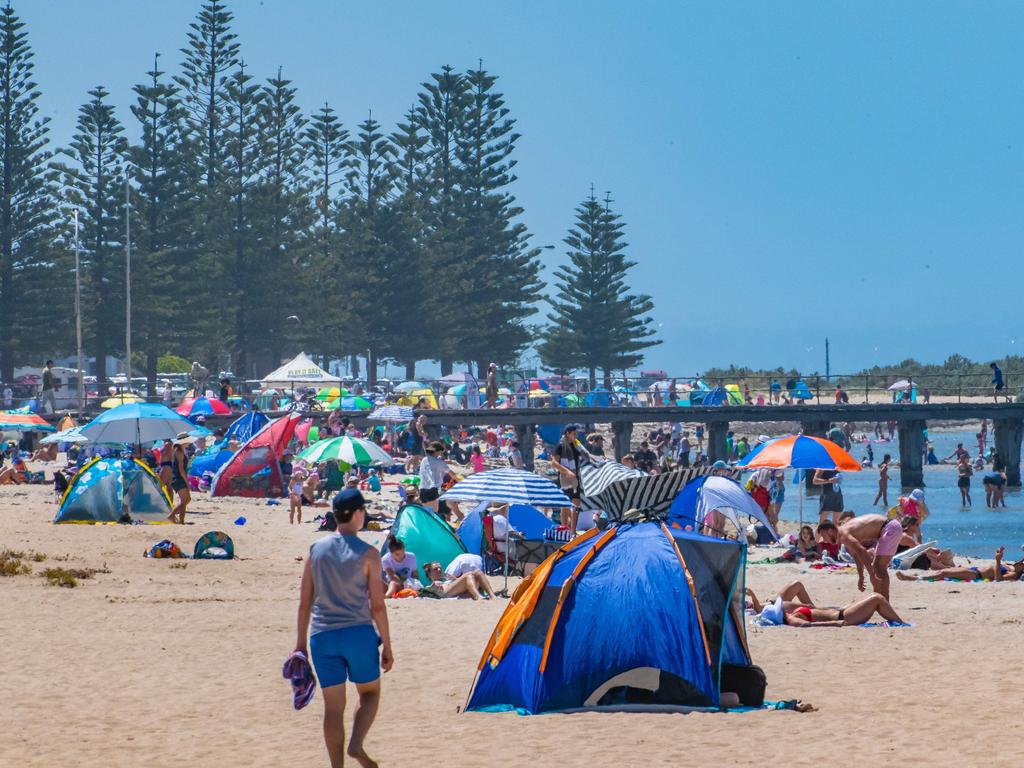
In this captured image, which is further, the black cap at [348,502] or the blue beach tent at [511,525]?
the blue beach tent at [511,525]

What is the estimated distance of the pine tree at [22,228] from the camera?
161ft

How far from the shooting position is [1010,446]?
43500 millimetres

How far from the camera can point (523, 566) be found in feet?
50.9

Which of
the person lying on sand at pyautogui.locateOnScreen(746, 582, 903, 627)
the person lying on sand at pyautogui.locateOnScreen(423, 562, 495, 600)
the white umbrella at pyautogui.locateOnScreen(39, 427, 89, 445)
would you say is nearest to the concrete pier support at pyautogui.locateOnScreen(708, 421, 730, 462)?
the white umbrella at pyautogui.locateOnScreen(39, 427, 89, 445)

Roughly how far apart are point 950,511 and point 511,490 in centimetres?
2358

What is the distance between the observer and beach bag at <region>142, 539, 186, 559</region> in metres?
16.5

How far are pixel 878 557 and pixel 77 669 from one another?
6.64m

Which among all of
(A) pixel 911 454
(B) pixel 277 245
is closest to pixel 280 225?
(B) pixel 277 245

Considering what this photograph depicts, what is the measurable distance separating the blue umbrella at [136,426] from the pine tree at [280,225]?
35.2m

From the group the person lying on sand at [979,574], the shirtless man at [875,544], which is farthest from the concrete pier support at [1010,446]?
the shirtless man at [875,544]

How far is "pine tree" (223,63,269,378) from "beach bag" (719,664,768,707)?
160 feet

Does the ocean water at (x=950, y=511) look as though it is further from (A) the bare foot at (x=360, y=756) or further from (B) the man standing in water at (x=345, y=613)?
(B) the man standing in water at (x=345, y=613)

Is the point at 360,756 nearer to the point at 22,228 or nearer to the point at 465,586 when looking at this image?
the point at 465,586

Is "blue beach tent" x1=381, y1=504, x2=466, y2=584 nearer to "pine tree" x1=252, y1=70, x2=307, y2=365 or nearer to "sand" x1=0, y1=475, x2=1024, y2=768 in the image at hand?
"sand" x1=0, y1=475, x2=1024, y2=768
